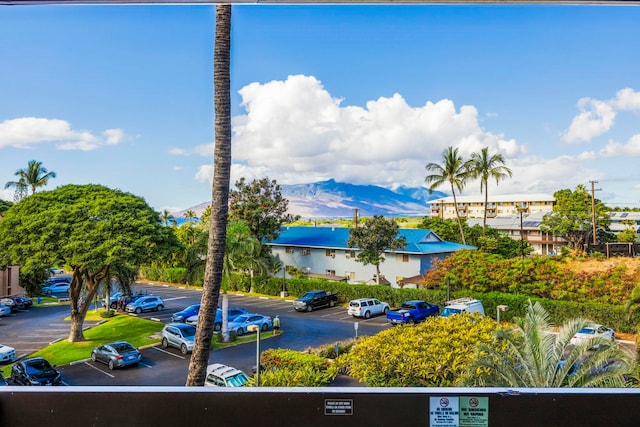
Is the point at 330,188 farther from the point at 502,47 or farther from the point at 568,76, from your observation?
the point at 568,76

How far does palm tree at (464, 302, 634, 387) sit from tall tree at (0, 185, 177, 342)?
505 centimetres

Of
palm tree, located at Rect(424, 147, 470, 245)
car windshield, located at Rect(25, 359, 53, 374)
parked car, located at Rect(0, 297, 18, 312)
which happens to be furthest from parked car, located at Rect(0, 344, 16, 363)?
palm tree, located at Rect(424, 147, 470, 245)

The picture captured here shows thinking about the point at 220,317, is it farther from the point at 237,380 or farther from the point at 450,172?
the point at 450,172

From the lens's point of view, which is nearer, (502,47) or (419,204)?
(502,47)

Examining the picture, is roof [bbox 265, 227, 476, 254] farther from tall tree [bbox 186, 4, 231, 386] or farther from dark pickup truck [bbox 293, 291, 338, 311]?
tall tree [bbox 186, 4, 231, 386]

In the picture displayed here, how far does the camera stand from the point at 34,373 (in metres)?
5.92

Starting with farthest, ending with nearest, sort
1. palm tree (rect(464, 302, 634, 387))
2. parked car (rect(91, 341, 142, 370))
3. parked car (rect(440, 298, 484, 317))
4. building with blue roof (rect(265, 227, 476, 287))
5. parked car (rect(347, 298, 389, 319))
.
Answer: building with blue roof (rect(265, 227, 476, 287))
parked car (rect(347, 298, 389, 319))
parked car (rect(440, 298, 484, 317))
parked car (rect(91, 341, 142, 370))
palm tree (rect(464, 302, 634, 387))

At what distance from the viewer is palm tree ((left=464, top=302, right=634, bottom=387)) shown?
3.44m

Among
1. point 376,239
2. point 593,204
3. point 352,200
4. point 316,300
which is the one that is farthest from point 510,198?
point 316,300

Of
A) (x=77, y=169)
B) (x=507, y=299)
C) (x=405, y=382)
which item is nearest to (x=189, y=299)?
(x=77, y=169)

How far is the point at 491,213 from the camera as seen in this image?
7.16 metres

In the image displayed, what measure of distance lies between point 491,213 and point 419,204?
1.09 m

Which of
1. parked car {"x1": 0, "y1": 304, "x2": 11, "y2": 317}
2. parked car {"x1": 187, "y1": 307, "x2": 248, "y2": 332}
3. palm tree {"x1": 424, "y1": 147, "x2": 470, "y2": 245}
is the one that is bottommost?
parked car {"x1": 187, "y1": 307, "x2": 248, "y2": 332}

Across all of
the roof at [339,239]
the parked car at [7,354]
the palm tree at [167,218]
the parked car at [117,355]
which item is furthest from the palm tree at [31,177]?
the roof at [339,239]
